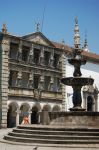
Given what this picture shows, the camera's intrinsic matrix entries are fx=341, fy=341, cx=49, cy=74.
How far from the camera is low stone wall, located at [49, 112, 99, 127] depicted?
20.6 m

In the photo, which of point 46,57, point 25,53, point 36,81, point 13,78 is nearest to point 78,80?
point 13,78

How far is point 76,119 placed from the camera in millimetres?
20984

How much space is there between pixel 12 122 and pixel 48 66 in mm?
7959

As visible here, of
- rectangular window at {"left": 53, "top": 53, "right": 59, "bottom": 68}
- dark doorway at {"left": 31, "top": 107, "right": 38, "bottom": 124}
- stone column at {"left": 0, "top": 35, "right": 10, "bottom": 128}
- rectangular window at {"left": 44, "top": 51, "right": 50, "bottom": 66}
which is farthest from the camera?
rectangular window at {"left": 53, "top": 53, "right": 59, "bottom": 68}

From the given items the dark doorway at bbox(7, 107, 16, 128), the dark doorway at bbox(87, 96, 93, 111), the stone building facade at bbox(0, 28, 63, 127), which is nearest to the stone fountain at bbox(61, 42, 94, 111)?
Result: the stone building facade at bbox(0, 28, 63, 127)

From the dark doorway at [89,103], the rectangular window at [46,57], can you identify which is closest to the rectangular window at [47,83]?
the rectangular window at [46,57]

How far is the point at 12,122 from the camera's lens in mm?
36188

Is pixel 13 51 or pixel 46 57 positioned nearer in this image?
pixel 13 51

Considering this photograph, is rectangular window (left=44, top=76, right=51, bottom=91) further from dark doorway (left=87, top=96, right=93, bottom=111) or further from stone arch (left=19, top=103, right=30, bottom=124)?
dark doorway (left=87, top=96, right=93, bottom=111)

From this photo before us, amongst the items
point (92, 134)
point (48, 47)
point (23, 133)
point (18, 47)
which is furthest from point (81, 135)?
point (48, 47)

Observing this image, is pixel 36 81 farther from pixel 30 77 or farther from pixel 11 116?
pixel 11 116

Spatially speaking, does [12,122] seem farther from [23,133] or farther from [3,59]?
[23,133]

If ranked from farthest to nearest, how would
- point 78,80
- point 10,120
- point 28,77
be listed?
point 28,77, point 10,120, point 78,80

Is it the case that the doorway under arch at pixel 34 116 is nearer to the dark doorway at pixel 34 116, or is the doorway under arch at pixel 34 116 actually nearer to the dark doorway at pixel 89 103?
the dark doorway at pixel 34 116
